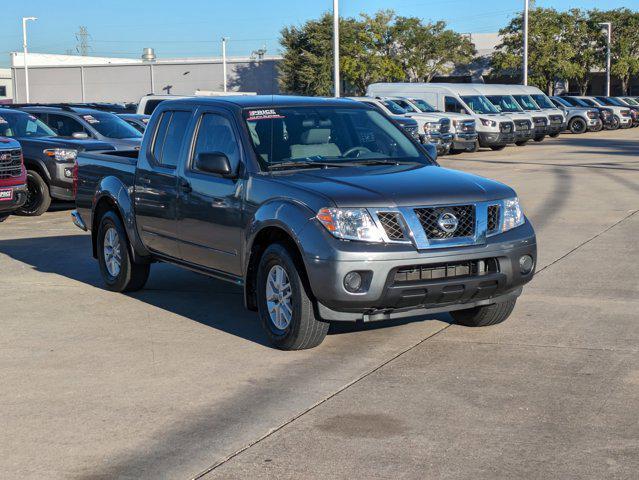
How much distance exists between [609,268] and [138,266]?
480cm

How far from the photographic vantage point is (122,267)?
9.64 metres

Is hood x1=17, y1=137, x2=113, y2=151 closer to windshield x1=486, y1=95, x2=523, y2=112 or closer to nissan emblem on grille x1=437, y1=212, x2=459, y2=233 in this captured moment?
nissan emblem on grille x1=437, y1=212, x2=459, y2=233

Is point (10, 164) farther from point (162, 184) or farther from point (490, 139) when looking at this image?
point (490, 139)

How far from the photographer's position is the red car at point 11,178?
50.2 feet

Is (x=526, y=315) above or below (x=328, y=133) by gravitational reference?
below

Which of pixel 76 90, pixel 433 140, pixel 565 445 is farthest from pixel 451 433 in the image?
pixel 76 90

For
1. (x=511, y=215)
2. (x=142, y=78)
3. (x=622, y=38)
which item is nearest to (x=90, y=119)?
(x=511, y=215)

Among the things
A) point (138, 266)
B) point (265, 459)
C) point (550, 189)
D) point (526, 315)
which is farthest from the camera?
point (550, 189)

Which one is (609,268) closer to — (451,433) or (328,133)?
(328,133)

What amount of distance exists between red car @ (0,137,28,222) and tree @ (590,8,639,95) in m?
63.3

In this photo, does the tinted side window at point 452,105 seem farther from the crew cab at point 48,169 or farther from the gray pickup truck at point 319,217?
the gray pickup truck at point 319,217

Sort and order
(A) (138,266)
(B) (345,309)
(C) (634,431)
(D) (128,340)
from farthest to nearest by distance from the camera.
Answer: (A) (138,266) < (D) (128,340) < (B) (345,309) < (C) (634,431)

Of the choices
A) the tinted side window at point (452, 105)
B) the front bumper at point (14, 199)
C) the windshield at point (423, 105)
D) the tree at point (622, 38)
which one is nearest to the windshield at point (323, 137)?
the front bumper at point (14, 199)

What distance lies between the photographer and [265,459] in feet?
17.0
